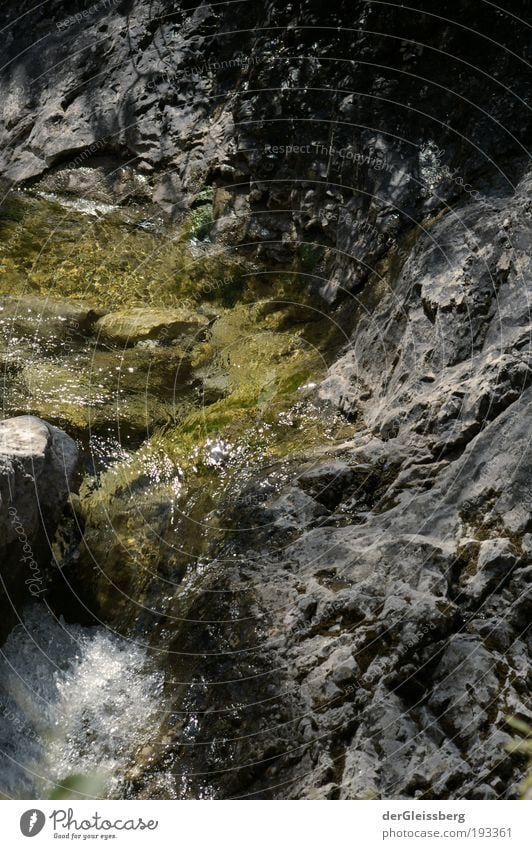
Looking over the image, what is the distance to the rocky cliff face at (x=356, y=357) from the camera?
13.5 ft

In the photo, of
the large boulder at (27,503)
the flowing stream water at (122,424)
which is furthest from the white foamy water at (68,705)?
the large boulder at (27,503)

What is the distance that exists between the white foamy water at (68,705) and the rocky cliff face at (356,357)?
0.25m

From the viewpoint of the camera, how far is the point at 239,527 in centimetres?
560

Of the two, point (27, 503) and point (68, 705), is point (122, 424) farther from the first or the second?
point (68, 705)

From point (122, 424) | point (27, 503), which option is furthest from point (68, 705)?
point (122, 424)

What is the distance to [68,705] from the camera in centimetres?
518

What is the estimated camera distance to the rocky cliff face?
13.5 feet

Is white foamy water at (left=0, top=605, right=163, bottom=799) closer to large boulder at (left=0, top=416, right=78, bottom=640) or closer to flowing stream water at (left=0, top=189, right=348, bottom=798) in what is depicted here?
flowing stream water at (left=0, top=189, right=348, bottom=798)

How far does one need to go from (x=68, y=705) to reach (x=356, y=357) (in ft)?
12.2

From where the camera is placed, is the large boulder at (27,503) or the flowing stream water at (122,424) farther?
the large boulder at (27,503)

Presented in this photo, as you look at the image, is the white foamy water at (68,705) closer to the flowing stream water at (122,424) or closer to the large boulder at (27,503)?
the flowing stream water at (122,424)

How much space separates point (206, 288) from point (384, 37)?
124 inches
